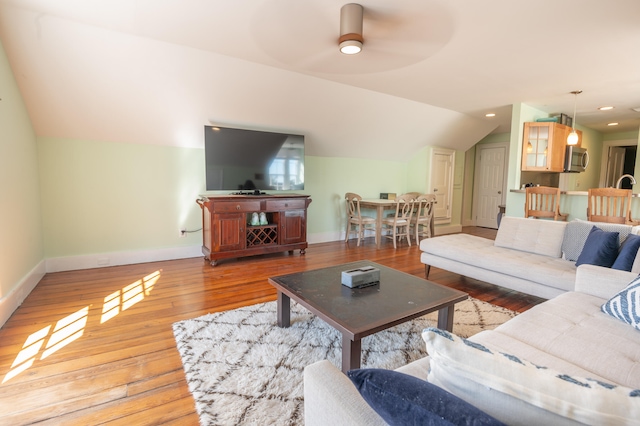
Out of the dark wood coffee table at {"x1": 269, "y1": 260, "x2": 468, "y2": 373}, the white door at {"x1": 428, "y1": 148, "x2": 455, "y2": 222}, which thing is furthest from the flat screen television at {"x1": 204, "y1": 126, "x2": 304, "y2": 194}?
the white door at {"x1": 428, "y1": 148, "x2": 455, "y2": 222}

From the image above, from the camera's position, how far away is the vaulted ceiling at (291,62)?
2.38m

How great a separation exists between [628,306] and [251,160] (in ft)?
12.6

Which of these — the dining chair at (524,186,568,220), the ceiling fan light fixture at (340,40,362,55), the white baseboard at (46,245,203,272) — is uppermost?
the ceiling fan light fixture at (340,40,362,55)

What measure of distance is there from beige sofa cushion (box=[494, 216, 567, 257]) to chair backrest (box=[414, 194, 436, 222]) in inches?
86.5

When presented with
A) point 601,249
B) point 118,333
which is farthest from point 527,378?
point 118,333

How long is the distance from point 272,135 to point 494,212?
18.3ft

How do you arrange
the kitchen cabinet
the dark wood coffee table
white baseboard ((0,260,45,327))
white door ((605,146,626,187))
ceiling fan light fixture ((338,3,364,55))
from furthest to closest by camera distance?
white door ((605,146,626,187))
the kitchen cabinet
white baseboard ((0,260,45,327))
ceiling fan light fixture ((338,3,364,55))
the dark wood coffee table

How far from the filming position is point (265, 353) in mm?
1985

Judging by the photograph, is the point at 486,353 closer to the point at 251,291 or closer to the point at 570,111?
the point at 251,291

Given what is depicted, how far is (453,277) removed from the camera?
11.8 feet

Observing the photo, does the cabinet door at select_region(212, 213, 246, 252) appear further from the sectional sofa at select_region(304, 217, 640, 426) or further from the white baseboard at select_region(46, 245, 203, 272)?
the sectional sofa at select_region(304, 217, 640, 426)

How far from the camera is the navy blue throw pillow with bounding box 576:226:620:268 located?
7.54 feet

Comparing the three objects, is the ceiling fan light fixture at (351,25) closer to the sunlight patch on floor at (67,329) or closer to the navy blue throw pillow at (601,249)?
the navy blue throw pillow at (601,249)

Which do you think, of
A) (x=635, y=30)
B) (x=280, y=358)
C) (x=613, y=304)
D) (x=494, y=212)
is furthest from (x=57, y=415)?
(x=494, y=212)
